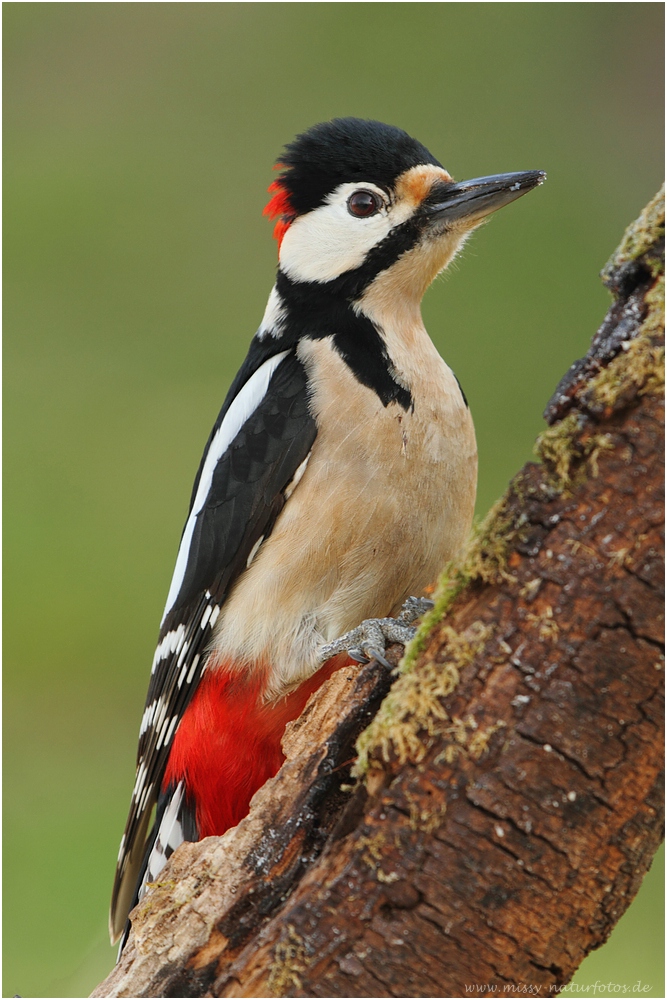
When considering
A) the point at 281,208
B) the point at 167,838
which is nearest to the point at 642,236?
the point at 281,208

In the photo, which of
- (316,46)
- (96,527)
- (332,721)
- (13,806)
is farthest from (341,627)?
(316,46)

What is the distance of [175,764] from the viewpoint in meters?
2.17

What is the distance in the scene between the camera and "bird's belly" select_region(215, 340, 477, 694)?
1892 millimetres

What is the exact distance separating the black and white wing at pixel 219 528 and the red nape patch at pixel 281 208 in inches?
11.7

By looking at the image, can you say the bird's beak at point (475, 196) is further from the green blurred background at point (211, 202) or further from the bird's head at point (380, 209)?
the green blurred background at point (211, 202)

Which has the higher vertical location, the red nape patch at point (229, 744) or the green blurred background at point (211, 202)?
the green blurred background at point (211, 202)

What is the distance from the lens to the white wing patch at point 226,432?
6.85ft

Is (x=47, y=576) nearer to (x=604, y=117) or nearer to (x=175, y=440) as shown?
(x=175, y=440)

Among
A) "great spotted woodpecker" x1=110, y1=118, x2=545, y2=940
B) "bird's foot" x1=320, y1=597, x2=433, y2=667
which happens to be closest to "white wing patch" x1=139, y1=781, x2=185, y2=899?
"great spotted woodpecker" x1=110, y1=118, x2=545, y2=940

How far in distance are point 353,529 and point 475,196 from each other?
756 millimetres

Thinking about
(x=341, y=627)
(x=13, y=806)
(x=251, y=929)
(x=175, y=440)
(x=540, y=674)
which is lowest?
(x=540, y=674)

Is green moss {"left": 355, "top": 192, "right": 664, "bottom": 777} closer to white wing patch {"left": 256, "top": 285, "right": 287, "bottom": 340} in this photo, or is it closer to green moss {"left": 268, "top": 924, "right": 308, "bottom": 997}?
green moss {"left": 268, "top": 924, "right": 308, "bottom": 997}

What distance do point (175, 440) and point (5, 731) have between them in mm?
1992

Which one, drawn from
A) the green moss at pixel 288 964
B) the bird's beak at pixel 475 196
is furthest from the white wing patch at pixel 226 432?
the green moss at pixel 288 964
